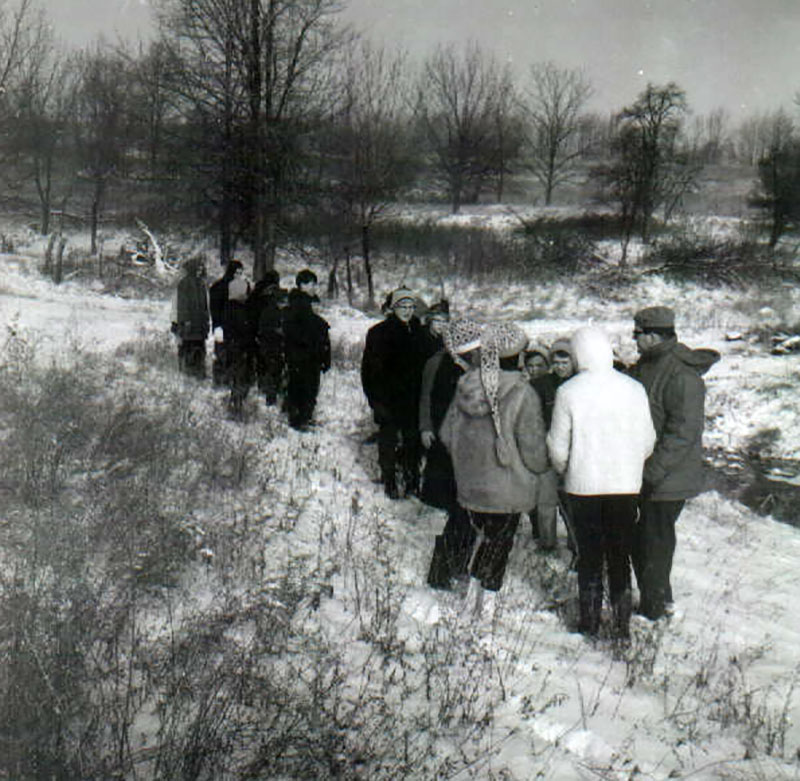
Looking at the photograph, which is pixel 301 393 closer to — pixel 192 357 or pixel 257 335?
pixel 257 335

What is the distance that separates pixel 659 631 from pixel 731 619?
92 cm

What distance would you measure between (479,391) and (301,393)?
12.7ft

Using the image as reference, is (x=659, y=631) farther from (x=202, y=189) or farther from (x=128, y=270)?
(x=128, y=270)

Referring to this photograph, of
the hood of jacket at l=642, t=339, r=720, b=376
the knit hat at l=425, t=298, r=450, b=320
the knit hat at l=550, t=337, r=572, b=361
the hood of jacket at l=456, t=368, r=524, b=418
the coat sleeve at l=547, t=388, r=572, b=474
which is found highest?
the knit hat at l=425, t=298, r=450, b=320

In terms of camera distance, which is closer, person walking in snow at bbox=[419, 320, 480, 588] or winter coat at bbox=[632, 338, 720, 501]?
winter coat at bbox=[632, 338, 720, 501]

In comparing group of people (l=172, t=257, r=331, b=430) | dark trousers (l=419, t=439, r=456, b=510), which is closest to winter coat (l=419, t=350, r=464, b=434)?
dark trousers (l=419, t=439, r=456, b=510)

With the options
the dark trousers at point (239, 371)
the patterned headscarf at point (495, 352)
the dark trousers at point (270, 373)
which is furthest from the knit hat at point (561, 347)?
the dark trousers at point (239, 371)

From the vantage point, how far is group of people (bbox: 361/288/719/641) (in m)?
3.81

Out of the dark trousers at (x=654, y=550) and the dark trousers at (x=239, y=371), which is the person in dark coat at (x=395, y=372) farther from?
the dark trousers at (x=239, y=371)

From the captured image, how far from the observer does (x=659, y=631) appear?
4.14m

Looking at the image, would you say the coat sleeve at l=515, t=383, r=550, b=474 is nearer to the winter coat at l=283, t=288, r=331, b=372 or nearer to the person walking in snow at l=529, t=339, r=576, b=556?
the person walking in snow at l=529, t=339, r=576, b=556

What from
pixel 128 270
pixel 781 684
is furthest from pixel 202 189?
pixel 781 684

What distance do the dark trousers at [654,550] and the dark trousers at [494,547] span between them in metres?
0.87

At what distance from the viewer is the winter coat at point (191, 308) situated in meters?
8.42
